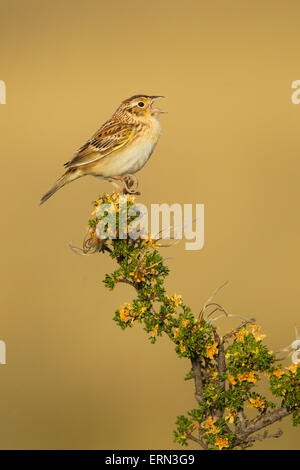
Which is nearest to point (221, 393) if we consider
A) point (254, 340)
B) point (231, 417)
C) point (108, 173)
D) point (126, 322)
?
point (231, 417)

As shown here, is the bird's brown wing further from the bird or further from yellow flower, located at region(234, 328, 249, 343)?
yellow flower, located at region(234, 328, 249, 343)

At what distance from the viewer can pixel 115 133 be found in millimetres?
3441

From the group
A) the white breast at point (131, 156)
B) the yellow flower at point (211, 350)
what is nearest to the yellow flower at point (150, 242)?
the white breast at point (131, 156)

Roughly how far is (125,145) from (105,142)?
0.41ft

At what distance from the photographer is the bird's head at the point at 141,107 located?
338 cm

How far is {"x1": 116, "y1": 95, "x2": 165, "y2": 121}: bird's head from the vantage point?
3383 millimetres

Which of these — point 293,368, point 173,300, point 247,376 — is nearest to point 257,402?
point 247,376

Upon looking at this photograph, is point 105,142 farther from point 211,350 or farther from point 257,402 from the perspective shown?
point 257,402

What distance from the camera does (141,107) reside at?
3.40m

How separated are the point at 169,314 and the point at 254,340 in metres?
0.44

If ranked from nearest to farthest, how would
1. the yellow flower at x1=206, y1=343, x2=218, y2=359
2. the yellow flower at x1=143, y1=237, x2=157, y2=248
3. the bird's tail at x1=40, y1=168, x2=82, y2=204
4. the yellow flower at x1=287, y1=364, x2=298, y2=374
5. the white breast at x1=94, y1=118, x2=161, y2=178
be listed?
the yellow flower at x1=287, y1=364, x2=298, y2=374 → the yellow flower at x1=206, y1=343, x2=218, y2=359 → the yellow flower at x1=143, y1=237, x2=157, y2=248 → the white breast at x1=94, y1=118, x2=161, y2=178 → the bird's tail at x1=40, y1=168, x2=82, y2=204

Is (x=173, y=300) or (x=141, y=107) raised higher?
(x=141, y=107)

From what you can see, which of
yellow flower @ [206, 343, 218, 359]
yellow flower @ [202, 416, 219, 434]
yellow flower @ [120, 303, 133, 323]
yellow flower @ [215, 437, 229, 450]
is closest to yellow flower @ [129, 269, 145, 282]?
yellow flower @ [120, 303, 133, 323]
